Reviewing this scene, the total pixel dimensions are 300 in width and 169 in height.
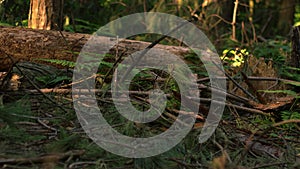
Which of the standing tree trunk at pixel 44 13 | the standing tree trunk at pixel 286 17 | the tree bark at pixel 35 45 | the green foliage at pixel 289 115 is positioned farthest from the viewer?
the standing tree trunk at pixel 286 17

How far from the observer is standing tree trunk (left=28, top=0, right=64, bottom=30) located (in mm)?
5551

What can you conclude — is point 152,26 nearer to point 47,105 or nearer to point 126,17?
point 126,17

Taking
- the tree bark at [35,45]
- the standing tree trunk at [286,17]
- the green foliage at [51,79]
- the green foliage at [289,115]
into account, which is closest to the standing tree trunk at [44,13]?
the tree bark at [35,45]

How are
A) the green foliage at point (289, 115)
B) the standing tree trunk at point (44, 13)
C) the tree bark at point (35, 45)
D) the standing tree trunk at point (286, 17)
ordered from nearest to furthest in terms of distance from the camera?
the green foliage at point (289, 115), the tree bark at point (35, 45), the standing tree trunk at point (44, 13), the standing tree trunk at point (286, 17)

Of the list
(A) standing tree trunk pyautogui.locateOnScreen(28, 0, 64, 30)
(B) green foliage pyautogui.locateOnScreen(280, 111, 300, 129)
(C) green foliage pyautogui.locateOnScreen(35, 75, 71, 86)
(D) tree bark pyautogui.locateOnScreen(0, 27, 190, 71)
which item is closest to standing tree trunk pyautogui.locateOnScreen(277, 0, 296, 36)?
(A) standing tree trunk pyautogui.locateOnScreen(28, 0, 64, 30)

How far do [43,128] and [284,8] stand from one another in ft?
30.7

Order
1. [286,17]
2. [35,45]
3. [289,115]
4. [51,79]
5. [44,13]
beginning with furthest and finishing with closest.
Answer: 1. [286,17]
2. [44,13]
3. [35,45]
4. [51,79]
5. [289,115]

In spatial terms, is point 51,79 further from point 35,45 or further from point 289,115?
point 289,115

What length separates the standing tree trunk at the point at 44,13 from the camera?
555 centimetres

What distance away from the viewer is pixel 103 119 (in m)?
3.45

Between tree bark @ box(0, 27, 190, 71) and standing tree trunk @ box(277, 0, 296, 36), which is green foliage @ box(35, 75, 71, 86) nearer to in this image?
tree bark @ box(0, 27, 190, 71)

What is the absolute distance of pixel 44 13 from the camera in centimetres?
558

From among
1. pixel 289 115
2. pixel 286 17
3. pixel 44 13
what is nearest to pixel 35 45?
pixel 44 13

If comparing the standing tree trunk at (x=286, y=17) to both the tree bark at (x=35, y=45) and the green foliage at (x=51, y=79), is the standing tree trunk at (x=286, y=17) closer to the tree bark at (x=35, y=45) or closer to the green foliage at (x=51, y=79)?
the tree bark at (x=35, y=45)
